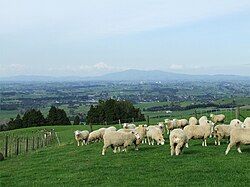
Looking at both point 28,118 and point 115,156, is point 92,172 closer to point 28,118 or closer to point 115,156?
point 115,156

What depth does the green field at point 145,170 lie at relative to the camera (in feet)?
48.5

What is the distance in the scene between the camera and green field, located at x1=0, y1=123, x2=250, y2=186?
14.8 meters

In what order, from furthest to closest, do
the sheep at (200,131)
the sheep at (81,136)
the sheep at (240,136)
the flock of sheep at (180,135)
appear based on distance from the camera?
the sheep at (81,136) → the sheep at (200,131) → the flock of sheep at (180,135) → the sheep at (240,136)

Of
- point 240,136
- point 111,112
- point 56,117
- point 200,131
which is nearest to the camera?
point 240,136

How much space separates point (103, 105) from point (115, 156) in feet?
199

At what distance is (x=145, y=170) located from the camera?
1684cm

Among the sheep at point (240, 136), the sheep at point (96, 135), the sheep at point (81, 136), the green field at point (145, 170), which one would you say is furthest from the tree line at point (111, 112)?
the sheep at point (240, 136)

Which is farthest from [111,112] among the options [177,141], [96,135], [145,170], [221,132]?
[145,170]

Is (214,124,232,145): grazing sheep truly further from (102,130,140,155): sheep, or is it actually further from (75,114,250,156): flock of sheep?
(102,130,140,155): sheep

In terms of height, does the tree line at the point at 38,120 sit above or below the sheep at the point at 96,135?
below

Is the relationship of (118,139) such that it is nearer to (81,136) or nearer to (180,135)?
(180,135)

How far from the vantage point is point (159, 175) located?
51.5 feet

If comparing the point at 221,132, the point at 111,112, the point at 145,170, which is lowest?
the point at 111,112

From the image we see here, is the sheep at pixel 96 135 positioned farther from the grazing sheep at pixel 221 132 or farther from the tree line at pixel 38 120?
the tree line at pixel 38 120
